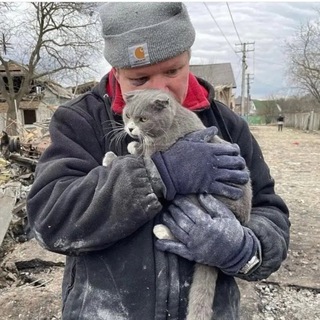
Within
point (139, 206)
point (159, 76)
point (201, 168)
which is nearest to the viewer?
point (139, 206)

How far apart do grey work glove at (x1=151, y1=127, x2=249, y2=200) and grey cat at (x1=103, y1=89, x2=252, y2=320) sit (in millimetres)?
56

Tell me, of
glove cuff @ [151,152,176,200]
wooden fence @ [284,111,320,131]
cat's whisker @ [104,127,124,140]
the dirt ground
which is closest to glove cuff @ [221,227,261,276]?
glove cuff @ [151,152,176,200]

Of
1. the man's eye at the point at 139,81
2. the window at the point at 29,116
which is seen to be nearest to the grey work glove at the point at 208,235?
the man's eye at the point at 139,81

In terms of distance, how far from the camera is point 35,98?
3281cm

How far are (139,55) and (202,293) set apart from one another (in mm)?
883

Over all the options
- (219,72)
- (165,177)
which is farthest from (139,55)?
(219,72)

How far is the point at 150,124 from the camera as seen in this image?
167cm

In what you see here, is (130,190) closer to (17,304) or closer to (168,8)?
(168,8)

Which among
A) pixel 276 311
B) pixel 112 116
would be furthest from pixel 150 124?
pixel 276 311

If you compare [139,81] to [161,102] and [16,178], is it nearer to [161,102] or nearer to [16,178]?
[161,102]

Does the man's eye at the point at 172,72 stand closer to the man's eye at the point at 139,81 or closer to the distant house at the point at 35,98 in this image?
the man's eye at the point at 139,81

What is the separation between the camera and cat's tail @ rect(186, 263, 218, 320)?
4.56 feet

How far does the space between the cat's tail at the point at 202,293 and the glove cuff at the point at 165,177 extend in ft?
0.93

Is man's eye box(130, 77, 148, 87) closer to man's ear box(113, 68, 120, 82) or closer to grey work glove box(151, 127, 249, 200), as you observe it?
man's ear box(113, 68, 120, 82)
